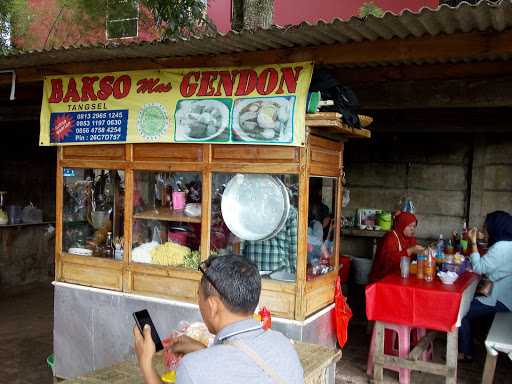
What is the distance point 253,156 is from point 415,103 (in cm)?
198

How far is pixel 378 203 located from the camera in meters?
8.42

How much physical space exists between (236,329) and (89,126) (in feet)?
11.8

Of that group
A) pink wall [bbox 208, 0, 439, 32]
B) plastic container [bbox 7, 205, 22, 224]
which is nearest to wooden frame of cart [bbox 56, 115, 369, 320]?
plastic container [bbox 7, 205, 22, 224]

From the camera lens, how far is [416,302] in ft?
15.7

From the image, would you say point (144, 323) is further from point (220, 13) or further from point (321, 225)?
point (220, 13)

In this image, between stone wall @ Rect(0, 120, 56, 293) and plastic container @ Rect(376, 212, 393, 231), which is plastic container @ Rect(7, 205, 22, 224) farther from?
plastic container @ Rect(376, 212, 393, 231)

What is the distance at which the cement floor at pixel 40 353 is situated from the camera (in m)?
5.27

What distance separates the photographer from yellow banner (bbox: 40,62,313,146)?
4.04 m

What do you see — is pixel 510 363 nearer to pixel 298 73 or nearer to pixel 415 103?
pixel 415 103

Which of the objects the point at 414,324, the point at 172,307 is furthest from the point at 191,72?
the point at 414,324

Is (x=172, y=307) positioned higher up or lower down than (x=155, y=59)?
lower down

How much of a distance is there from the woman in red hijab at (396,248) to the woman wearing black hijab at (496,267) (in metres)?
0.66

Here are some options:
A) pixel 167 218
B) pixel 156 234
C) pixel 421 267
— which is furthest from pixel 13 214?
pixel 421 267

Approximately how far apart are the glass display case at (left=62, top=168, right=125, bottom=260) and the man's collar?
327 cm
